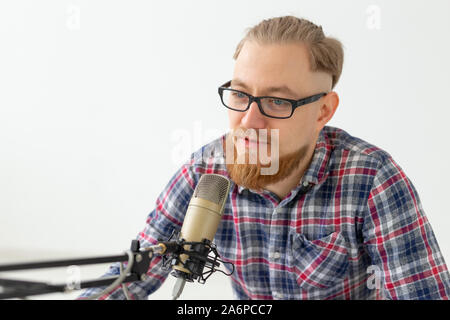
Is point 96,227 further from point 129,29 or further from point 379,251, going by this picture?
point 379,251

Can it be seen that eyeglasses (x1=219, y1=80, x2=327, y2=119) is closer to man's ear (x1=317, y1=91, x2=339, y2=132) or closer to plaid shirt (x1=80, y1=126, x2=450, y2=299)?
man's ear (x1=317, y1=91, x2=339, y2=132)

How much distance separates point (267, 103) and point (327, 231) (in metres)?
0.38

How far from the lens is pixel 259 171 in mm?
1171

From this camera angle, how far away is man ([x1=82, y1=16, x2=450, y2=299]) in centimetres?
111

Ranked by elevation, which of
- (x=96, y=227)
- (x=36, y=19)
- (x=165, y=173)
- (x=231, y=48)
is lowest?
(x=96, y=227)

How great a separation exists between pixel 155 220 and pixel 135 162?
180 centimetres

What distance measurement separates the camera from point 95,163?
314cm

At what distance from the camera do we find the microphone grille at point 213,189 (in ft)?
2.90

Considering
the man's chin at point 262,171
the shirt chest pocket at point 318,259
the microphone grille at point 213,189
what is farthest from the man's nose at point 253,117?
the shirt chest pocket at point 318,259

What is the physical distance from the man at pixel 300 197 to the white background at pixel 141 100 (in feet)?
4.59

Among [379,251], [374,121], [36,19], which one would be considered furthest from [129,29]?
[379,251]

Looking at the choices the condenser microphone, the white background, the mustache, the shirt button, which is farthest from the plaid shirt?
the white background

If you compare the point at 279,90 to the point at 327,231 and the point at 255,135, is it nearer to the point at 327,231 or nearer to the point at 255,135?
the point at 255,135

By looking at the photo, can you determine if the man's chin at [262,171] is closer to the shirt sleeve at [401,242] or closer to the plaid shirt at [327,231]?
the plaid shirt at [327,231]
